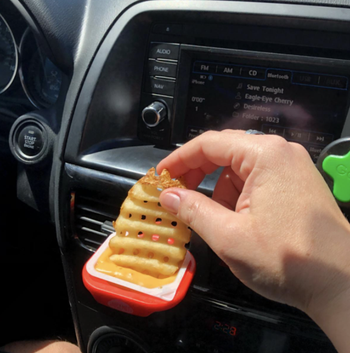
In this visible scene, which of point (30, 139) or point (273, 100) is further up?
point (273, 100)

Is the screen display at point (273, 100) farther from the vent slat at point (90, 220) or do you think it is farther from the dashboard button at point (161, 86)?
the vent slat at point (90, 220)

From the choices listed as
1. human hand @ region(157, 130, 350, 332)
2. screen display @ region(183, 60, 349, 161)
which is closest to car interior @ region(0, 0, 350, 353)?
screen display @ region(183, 60, 349, 161)

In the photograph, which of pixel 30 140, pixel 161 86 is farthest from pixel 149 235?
pixel 30 140

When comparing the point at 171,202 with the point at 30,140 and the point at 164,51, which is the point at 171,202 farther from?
the point at 30,140

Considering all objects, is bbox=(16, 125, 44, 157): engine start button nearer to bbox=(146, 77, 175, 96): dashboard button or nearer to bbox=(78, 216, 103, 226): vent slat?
bbox=(78, 216, 103, 226): vent slat

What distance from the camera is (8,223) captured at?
1.65 metres

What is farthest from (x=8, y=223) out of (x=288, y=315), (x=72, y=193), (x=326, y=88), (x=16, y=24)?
(x=326, y=88)

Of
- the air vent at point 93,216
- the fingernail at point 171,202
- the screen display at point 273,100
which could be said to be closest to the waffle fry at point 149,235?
the fingernail at point 171,202

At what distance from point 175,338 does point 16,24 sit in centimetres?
141

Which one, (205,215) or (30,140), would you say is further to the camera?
(30,140)

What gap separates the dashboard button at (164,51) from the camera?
1226 mm

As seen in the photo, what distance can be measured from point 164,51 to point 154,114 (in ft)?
0.73

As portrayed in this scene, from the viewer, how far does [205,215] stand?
847 millimetres

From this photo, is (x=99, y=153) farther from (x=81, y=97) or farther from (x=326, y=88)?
(x=326, y=88)
